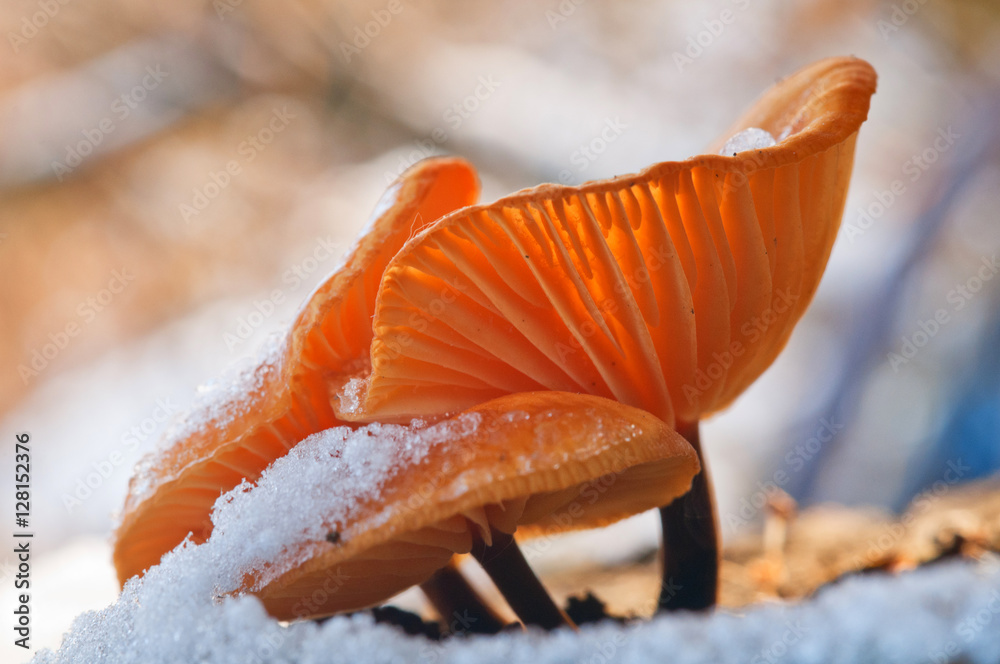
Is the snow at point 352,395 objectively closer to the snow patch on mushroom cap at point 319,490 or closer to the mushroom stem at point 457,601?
the snow patch on mushroom cap at point 319,490

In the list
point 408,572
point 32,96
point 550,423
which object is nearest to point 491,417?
point 550,423

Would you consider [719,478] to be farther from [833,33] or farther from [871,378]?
[833,33]

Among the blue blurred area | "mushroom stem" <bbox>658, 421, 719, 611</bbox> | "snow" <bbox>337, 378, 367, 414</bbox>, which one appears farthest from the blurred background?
"snow" <bbox>337, 378, 367, 414</bbox>

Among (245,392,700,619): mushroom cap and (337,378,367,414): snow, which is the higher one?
(337,378,367,414): snow

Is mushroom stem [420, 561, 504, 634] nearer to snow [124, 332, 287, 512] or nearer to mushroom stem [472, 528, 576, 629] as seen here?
mushroom stem [472, 528, 576, 629]

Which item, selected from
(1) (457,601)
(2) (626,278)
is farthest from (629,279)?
(1) (457,601)
